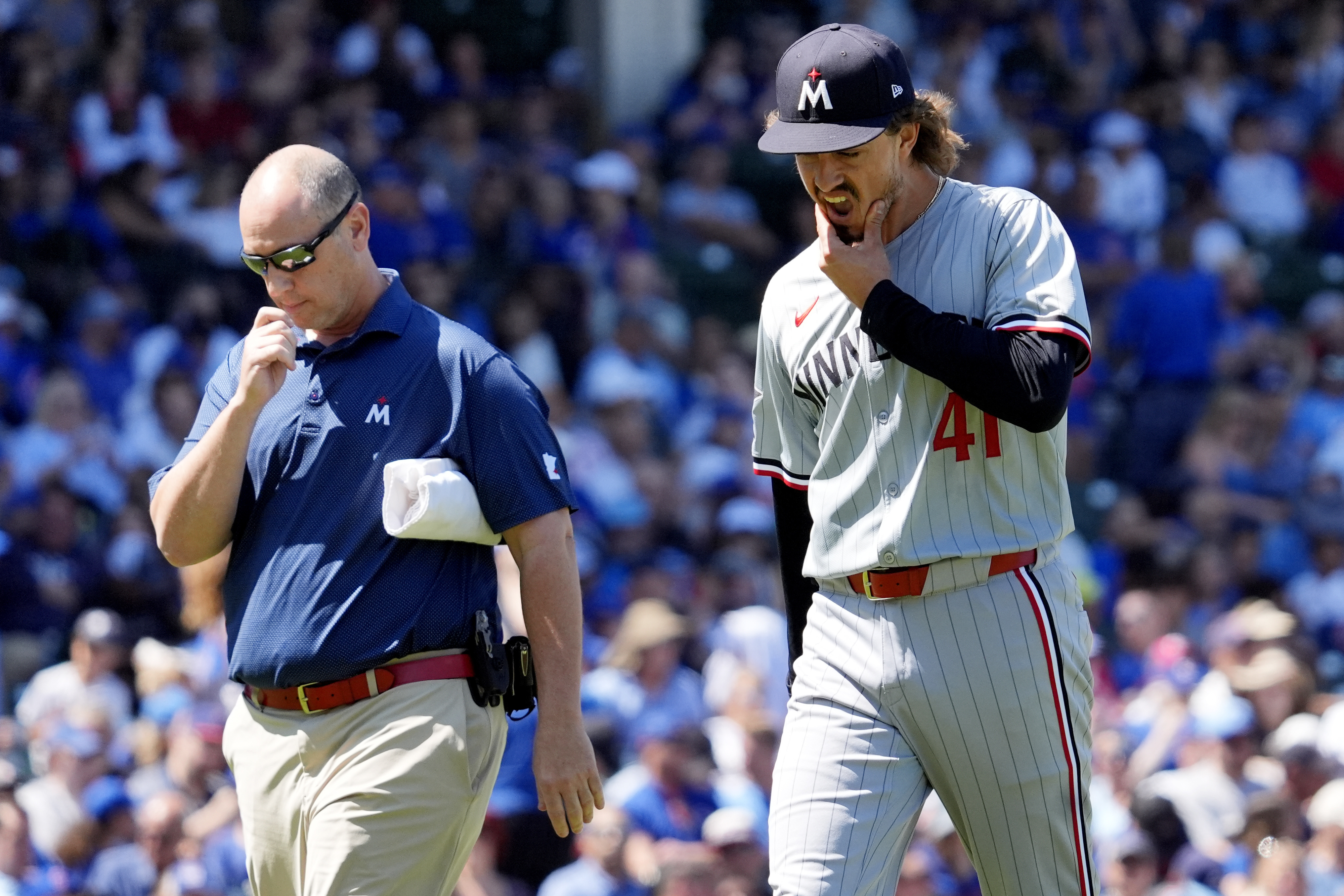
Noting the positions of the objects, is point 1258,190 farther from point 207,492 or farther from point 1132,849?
point 207,492

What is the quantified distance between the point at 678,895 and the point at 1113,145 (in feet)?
31.8

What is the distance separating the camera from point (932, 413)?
11.6 feet

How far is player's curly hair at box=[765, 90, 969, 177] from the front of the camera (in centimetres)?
366

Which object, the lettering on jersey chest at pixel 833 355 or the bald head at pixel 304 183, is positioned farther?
the bald head at pixel 304 183

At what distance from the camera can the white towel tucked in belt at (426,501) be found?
11.9ft

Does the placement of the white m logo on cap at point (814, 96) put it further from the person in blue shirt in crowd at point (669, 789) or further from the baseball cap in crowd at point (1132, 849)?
the baseball cap in crowd at point (1132, 849)

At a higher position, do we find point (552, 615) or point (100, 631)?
point (552, 615)

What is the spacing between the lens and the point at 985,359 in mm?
3322

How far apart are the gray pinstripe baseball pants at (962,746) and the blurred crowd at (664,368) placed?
2.73 metres

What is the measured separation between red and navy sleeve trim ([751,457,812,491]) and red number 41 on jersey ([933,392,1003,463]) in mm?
372

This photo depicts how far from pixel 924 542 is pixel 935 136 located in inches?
34.1

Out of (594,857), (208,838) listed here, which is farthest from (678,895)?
(208,838)

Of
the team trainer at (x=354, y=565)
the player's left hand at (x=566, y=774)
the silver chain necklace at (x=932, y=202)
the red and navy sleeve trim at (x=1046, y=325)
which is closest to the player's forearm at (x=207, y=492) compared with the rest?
the team trainer at (x=354, y=565)

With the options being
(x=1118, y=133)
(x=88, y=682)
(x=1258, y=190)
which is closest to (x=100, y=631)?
(x=88, y=682)
